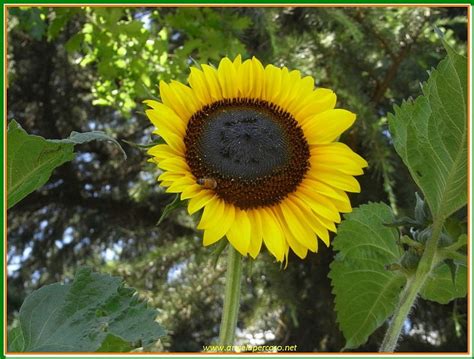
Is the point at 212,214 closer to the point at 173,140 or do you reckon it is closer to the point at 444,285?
the point at 173,140

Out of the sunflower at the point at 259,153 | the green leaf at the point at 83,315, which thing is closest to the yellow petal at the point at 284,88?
the sunflower at the point at 259,153

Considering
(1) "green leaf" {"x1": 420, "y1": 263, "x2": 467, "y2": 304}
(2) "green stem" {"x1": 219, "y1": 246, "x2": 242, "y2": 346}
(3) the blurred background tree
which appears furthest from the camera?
Answer: (3) the blurred background tree

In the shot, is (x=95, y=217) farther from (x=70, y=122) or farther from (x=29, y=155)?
(x=29, y=155)

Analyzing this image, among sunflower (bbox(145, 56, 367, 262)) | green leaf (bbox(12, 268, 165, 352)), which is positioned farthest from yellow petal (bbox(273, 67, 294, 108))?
green leaf (bbox(12, 268, 165, 352))

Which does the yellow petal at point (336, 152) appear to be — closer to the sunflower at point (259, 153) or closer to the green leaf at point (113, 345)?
the sunflower at point (259, 153)

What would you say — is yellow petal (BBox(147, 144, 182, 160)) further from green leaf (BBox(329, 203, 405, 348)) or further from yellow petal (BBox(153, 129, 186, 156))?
green leaf (BBox(329, 203, 405, 348))
